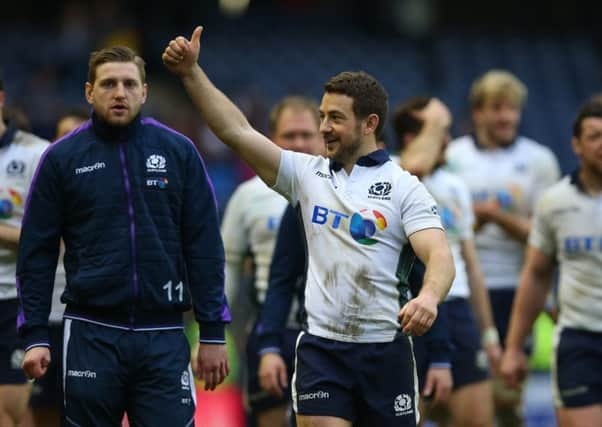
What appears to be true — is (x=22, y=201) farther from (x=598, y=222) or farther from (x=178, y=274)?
(x=598, y=222)

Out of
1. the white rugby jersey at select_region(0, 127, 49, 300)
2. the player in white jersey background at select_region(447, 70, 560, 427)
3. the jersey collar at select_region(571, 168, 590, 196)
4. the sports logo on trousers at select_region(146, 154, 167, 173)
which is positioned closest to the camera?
the sports logo on trousers at select_region(146, 154, 167, 173)

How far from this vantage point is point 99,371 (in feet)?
18.7

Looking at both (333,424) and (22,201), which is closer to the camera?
(333,424)

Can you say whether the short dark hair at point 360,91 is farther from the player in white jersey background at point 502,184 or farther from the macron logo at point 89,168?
the player in white jersey background at point 502,184

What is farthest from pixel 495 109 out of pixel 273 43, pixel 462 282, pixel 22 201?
pixel 273 43

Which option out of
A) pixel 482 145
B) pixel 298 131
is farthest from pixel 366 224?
pixel 482 145

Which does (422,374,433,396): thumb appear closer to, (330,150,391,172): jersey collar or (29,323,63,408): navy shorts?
(330,150,391,172): jersey collar

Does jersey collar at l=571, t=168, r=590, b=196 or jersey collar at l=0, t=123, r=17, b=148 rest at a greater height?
jersey collar at l=0, t=123, r=17, b=148

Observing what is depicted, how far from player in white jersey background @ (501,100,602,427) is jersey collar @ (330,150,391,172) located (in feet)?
6.79

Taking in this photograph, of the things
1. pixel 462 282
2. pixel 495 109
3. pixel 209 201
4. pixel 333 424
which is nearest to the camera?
pixel 333 424

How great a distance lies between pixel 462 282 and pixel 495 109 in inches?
83.9

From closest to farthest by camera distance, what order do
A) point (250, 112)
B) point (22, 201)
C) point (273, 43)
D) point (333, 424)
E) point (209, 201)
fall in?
point (333, 424)
point (209, 201)
point (22, 201)
point (250, 112)
point (273, 43)

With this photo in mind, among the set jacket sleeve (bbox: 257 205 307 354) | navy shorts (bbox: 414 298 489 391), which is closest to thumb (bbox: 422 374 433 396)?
jacket sleeve (bbox: 257 205 307 354)

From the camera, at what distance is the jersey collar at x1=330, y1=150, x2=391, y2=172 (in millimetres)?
5867
